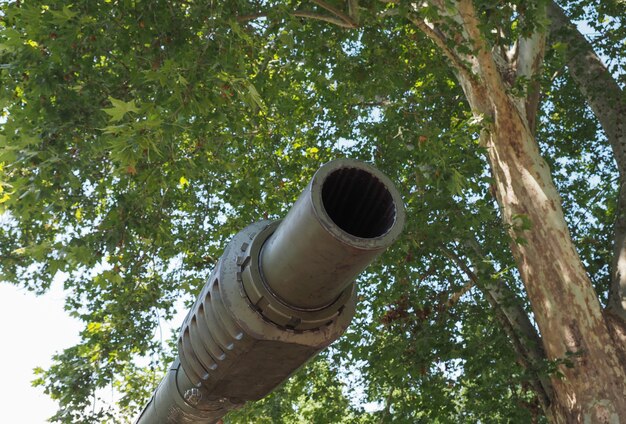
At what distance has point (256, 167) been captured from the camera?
10.6 m

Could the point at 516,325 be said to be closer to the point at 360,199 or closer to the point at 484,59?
the point at 484,59

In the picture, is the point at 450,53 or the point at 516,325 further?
the point at 516,325

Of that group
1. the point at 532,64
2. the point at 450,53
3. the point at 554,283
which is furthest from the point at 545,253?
the point at 532,64

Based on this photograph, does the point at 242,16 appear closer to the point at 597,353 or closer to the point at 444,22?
the point at 444,22

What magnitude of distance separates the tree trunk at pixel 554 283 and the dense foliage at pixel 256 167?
0.95 ft

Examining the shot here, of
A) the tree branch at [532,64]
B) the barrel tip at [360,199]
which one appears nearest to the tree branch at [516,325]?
the tree branch at [532,64]

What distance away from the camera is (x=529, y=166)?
7.82 metres

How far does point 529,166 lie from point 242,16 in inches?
142

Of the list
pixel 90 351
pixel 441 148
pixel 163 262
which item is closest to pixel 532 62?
pixel 441 148

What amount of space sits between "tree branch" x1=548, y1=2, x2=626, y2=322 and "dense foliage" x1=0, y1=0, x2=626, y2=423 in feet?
1.61

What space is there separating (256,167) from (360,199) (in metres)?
8.50

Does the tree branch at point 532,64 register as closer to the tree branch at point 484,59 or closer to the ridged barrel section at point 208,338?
the tree branch at point 484,59

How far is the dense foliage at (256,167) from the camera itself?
6.13 metres

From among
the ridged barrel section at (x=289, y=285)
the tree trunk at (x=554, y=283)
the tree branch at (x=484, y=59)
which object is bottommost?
the ridged barrel section at (x=289, y=285)
